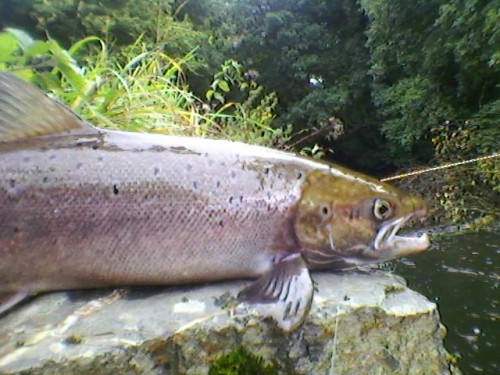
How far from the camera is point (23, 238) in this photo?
1801mm

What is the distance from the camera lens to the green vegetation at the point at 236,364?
171cm

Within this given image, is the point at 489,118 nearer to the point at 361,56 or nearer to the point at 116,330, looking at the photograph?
the point at 361,56

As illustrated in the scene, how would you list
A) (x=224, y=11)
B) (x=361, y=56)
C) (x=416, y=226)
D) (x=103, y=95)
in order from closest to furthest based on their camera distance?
(x=103, y=95) → (x=416, y=226) → (x=361, y=56) → (x=224, y=11)

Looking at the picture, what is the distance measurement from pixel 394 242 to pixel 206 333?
2.37 ft

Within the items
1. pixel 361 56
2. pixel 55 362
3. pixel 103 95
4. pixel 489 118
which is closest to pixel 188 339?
pixel 55 362

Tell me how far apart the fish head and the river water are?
2.42 metres

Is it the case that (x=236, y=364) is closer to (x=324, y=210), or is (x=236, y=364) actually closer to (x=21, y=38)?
(x=324, y=210)

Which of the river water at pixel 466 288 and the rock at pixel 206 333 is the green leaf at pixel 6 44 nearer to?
the rock at pixel 206 333

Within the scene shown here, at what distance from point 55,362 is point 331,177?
105cm

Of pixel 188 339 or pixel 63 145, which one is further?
pixel 63 145

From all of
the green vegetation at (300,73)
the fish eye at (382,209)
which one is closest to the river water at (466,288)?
the green vegetation at (300,73)

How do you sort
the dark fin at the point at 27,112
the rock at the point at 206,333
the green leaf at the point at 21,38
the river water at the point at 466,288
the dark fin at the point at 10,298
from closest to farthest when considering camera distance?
the rock at the point at 206,333
the dark fin at the point at 10,298
the dark fin at the point at 27,112
the green leaf at the point at 21,38
the river water at the point at 466,288

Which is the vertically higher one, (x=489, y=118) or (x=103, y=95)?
(x=489, y=118)

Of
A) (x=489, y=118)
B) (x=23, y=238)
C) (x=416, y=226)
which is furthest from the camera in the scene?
(x=489, y=118)
